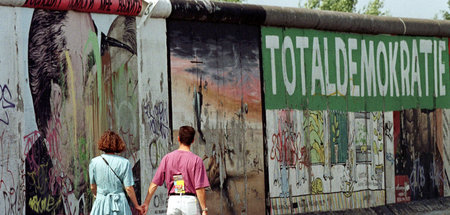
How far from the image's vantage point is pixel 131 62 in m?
11.5

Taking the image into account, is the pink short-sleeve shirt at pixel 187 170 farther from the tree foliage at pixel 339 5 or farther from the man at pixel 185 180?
the tree foliage at pixel 339 5

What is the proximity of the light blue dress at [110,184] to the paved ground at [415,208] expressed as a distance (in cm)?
622

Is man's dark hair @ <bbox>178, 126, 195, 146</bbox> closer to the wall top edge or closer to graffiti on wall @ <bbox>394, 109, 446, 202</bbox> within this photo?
the wall top edge

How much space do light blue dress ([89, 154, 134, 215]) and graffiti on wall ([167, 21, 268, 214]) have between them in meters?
3.37

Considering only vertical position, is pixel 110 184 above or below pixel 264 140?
below

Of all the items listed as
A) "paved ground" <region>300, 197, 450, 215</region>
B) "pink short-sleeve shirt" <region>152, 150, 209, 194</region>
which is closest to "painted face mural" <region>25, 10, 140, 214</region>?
"pink short-sleeve shirt" <region>152, 150, 209, 194</region>

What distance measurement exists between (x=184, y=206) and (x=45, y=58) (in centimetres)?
297

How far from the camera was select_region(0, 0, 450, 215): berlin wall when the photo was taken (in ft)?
33.8

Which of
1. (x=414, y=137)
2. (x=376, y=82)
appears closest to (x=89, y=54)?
(x=376, y=82)

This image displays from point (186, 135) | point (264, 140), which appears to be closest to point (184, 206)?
point (186, 135)

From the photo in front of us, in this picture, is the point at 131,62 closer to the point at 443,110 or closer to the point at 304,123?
the point at 304,123

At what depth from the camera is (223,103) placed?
41.1ft

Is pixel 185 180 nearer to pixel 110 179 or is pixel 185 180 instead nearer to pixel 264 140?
pixel 110 179

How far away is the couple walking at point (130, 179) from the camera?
8516 mm
